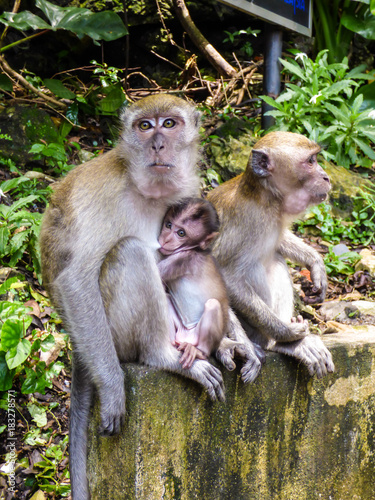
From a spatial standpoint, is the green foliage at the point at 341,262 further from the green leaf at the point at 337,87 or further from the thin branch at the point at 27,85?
the thin branch at the point at 27,85

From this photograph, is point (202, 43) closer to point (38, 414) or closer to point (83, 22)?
point (83, 22)

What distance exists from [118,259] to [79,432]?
1.01 meters

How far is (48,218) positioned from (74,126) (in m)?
4.68

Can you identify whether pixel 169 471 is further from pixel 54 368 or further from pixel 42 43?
pixel 42 43

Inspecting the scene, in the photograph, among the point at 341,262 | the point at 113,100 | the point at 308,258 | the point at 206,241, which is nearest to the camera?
the point at 206,241

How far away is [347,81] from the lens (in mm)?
8055

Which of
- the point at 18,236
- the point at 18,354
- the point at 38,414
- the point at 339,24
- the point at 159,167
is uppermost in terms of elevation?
the point at 159,167

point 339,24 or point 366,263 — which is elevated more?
point 339,24

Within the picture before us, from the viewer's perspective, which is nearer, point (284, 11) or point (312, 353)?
point (312, 353)

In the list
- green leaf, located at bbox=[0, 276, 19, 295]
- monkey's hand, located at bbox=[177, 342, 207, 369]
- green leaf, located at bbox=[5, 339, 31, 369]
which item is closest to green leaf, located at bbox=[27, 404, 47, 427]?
green leaf, located at bbox=[5, 339, 31, 369]

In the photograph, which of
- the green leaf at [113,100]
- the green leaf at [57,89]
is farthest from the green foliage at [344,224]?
the green leaf at [57,89]

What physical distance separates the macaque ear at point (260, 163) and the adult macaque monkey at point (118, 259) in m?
0.64

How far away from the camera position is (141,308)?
3158 mm

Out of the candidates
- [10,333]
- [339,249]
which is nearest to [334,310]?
[339,249]
